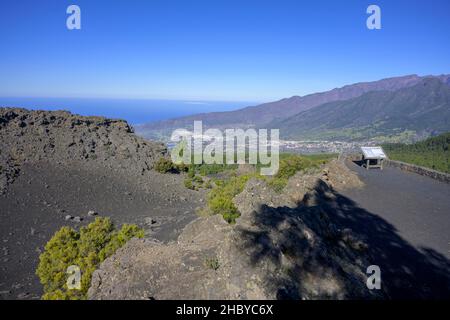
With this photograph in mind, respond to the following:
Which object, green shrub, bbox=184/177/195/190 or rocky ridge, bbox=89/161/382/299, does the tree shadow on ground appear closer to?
rocky ridge, bbox=89/161/382/299

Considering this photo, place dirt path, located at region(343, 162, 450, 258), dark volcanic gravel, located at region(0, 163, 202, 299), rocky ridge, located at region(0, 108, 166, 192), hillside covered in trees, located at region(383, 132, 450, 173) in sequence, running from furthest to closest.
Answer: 1. hillside covered in trees, located at region(383, 132, 450, 173)
2. rocky ridge, located at region(0, 108, 166, 192)
3. dark volcanic gravel, located at region(0, 163, 202, 299)
4. dirt path, located at region(343, 162, 450, 258)

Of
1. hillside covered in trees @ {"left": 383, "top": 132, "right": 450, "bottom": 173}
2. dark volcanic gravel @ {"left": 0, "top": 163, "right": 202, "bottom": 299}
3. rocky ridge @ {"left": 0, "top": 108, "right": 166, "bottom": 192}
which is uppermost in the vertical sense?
rocky ridge @ {"left": 0, "top": 108, "right": 166, "bottom": 192}

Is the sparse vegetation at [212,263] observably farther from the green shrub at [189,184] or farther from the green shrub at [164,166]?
the green shrub at [164,166]

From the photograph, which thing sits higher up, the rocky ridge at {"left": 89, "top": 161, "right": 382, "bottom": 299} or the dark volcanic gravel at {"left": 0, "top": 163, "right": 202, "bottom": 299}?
the rocky ridge at {"left": 89, "top": 161, "right": 382, "bottom": 299}

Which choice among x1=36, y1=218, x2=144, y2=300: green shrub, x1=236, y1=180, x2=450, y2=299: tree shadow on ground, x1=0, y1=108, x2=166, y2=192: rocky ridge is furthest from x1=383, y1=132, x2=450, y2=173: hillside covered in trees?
x1=36, y1=218, x2=144, y2=300: green shrub

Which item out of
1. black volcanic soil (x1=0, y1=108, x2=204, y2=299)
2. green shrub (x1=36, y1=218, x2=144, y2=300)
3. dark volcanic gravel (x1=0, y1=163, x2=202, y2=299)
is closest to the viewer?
green shrub (x1=36, y1=218, x2=144, y2=300)

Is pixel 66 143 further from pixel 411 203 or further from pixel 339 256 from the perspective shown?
pixel 339 256

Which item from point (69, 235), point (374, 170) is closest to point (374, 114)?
point (374, 170)
